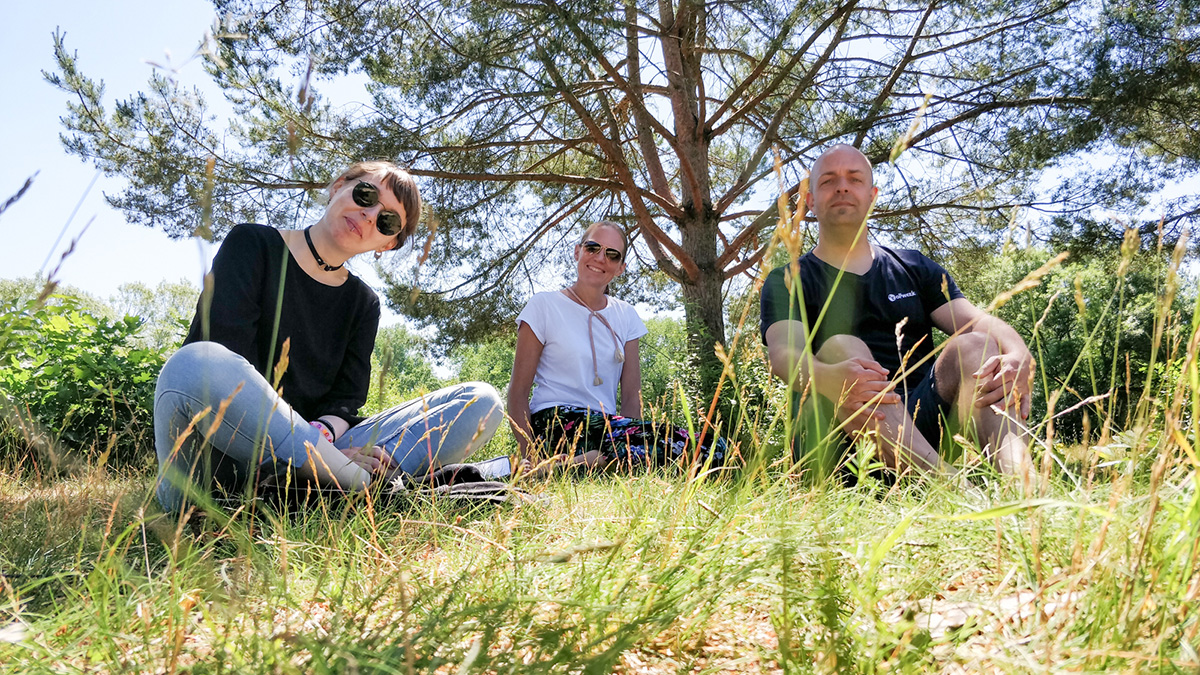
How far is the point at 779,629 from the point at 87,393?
521 cm

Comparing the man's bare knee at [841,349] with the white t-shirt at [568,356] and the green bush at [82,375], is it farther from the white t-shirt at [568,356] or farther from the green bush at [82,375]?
the green bush at [82,375]

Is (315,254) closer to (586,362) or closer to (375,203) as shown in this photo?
(375,203)

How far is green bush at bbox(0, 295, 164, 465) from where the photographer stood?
4629 millimetres

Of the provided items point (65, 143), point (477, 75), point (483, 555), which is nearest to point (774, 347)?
point (483, 555)

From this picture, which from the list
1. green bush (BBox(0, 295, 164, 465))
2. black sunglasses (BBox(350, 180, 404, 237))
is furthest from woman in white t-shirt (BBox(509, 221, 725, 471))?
green bush (BBox(0, 295, 164, 465))

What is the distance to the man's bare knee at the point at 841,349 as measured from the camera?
80.8 inches

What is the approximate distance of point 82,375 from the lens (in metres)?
4.75

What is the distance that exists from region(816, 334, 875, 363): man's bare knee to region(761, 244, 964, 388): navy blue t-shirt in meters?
0.28

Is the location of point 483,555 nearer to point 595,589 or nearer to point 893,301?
point 595,589

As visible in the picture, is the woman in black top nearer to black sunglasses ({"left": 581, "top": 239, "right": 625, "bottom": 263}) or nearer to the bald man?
the bald man

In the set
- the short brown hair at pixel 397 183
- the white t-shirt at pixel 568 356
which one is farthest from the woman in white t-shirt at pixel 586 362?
the short brown hair at pixel 397 183

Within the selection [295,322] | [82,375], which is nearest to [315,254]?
[295,322]

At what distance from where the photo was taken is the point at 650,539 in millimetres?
979

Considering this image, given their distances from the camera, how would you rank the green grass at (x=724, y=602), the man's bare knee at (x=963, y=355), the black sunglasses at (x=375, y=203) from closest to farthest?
the green grass at (x=724, y=602), the man's bare knee at (x=963, y=355), the black sunglasses at (x=375, y=203)
